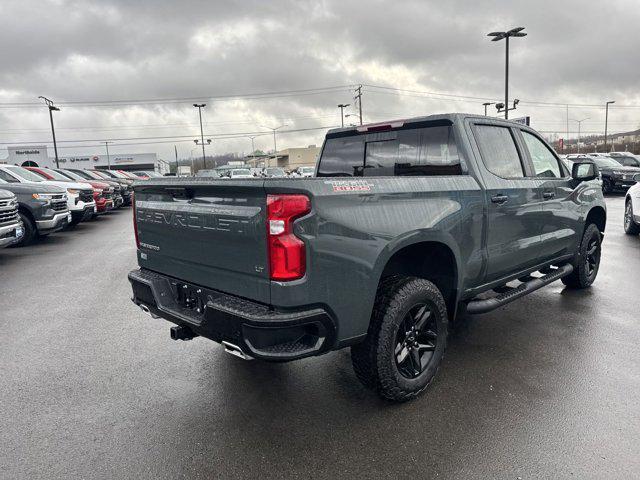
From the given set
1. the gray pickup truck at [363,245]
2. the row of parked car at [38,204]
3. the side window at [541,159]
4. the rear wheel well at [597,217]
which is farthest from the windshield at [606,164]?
the row of parked car at [38,204]

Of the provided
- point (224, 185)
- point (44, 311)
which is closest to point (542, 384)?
point (224, 185)

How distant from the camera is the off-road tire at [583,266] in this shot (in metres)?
5.50

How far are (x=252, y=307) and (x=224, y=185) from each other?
0.72 meters

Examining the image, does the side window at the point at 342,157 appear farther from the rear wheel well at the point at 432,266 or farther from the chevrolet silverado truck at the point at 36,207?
the chevrolet silverado truck at the point at 36,207

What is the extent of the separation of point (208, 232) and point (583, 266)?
4746mm

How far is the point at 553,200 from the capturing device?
184 inches

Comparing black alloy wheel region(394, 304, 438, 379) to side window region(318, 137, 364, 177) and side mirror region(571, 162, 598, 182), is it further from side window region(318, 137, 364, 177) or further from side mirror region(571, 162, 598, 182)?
side mirror region(571, 162, 598, 182)

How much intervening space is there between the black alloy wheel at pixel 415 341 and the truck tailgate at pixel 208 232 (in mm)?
1110

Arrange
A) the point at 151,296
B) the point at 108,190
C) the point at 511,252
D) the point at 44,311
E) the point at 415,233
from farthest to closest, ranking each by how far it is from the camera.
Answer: the point at 108,190
the point at 44,311
the point at 511,252
the point at 151,296
the point at 415,233

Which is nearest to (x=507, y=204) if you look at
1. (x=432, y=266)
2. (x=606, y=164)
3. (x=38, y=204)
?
(x=432, y=266)

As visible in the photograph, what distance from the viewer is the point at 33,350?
167 inches

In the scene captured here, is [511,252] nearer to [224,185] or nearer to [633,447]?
[633,447]

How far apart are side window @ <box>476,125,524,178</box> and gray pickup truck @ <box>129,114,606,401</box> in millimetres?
16

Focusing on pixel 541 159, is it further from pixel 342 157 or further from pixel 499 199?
pixel 342 157
